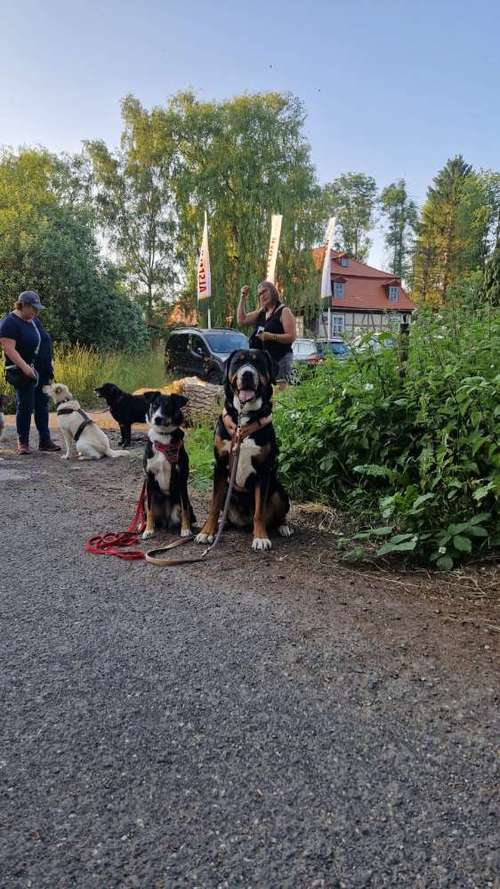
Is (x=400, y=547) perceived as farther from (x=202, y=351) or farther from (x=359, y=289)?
(x=359, y=289)

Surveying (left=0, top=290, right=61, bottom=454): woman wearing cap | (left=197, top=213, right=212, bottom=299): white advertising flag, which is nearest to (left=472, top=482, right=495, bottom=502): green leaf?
(left=0, top=290, right=61, bottom=454): woman wearing cap

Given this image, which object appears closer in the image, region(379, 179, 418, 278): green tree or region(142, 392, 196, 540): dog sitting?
region(142, 392, 196, 540): dog sitting

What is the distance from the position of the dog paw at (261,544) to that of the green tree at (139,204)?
33.5 meters

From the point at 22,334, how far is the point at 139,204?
100 feet

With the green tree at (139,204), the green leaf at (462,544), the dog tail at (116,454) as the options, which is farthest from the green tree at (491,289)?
the green tree at (139,204)

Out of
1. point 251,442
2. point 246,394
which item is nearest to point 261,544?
point 251,442

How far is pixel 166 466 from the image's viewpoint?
446cm

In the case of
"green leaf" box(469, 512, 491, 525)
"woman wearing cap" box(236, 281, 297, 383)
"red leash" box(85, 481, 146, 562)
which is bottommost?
"red leash" box(85, 481, 146, 562)

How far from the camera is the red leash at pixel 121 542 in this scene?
4004 mm

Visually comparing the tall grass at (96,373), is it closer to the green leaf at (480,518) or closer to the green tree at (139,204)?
the green leaf at (480,518)

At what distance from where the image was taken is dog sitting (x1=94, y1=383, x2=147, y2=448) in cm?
933

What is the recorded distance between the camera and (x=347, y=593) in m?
3.35

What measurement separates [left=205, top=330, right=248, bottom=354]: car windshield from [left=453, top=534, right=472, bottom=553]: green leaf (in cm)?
1222

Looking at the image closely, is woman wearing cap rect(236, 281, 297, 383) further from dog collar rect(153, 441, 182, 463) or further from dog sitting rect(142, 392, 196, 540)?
dog collar rect(153, 441, 182, 463)
